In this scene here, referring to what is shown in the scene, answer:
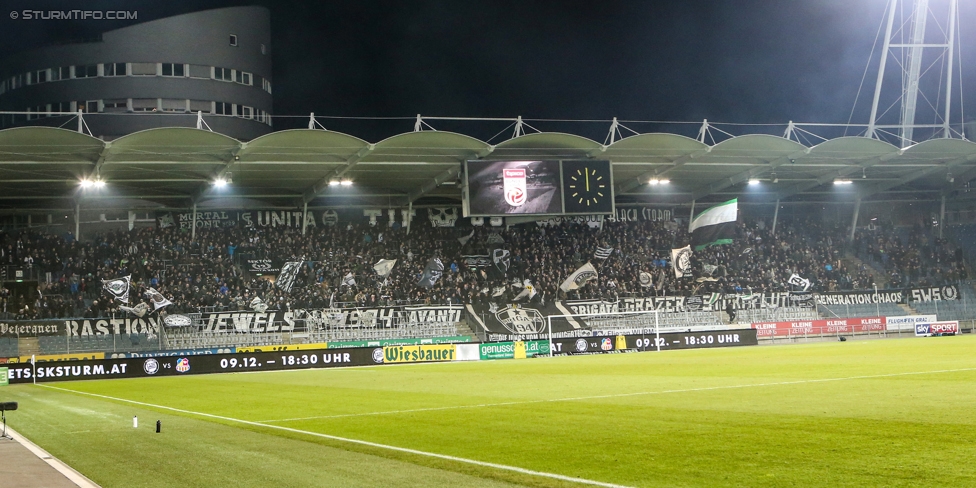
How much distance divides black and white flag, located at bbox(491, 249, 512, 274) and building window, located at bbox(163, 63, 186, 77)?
98.4ft

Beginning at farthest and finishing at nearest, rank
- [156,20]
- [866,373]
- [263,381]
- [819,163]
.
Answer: [156,20], [819,163], [263,381], [866,373]

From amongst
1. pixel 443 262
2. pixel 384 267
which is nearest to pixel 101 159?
pixel 384 267

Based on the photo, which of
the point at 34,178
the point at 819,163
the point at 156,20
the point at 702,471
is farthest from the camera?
the point at 156,20

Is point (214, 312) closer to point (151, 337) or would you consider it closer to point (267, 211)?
point (151, 337)

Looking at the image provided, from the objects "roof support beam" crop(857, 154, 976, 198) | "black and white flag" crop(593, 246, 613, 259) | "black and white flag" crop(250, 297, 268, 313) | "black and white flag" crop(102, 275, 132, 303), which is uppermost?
"roof support beam" crop(857, 154, 976, 198)

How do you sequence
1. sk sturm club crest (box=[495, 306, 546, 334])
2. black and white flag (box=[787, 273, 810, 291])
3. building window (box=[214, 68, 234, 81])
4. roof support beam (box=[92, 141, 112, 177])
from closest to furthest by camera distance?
1. roof support beam (box=[92, 141, 112, 177])
2. sk sturm club crest (box=[495, 306, 546, 334])
3. black and white flag (box=[787, 273, 810, 291])
4. building window (box=[214, 68, 234, 81])

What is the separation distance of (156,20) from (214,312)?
3080 centimetres

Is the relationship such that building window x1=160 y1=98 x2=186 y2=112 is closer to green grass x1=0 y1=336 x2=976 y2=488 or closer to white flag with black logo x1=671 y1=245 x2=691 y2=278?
white flag with black logo x1=671 y1=245 x2=691 y2=278

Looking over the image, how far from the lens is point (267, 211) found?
52.3 m

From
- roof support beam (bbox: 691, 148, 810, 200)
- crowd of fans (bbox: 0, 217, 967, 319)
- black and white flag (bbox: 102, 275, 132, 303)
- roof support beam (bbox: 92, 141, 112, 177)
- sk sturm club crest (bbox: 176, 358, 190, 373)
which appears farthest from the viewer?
roof support beam (bbox: 691, 148, 810, 200)

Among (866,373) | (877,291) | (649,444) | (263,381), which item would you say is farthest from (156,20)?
(649,444)

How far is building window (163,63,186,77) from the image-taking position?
65.4m

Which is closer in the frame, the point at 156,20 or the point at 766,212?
the point at 766,212

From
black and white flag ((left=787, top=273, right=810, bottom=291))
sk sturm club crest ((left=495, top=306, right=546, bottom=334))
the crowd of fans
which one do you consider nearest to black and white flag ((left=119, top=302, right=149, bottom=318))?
the crowd of fans
